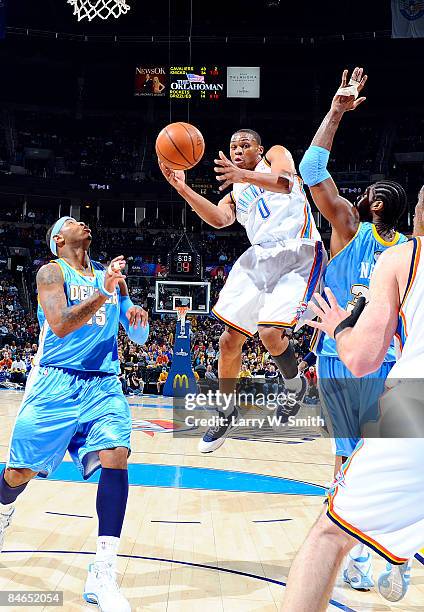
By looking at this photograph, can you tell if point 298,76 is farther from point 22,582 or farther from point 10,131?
point 22,582

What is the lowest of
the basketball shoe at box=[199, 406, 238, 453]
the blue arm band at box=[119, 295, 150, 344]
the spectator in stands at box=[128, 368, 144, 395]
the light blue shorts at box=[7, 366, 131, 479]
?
the spectator in stands at box=[128, 368, 144, 395]

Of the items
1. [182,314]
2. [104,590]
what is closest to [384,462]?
[104,590]

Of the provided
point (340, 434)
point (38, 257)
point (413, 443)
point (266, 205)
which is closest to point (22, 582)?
point (340, 434)

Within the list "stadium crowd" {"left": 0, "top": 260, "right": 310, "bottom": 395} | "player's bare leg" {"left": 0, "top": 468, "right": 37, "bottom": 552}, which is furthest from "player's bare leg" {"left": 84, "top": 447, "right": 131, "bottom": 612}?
"stadium crowd" {"left": 0, "top": 260, "right": 310, "bottom": 395}

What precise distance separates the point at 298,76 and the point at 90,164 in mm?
10296

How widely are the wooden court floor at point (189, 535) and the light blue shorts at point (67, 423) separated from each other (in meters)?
0.65

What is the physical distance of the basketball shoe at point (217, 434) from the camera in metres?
4.80

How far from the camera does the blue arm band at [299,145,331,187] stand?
11.5ft

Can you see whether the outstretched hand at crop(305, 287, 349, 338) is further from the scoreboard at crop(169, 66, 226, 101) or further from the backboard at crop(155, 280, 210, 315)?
the scoreboard at crop(169, 66, 226, 101)

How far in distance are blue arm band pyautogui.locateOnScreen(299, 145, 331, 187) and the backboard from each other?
12.9m

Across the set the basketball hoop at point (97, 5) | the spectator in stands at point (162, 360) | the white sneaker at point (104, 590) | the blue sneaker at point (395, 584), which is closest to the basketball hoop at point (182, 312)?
the spectator in stands at point (162, 360)

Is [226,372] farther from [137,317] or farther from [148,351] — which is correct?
[148,351]

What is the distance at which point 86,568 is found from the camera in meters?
3.65

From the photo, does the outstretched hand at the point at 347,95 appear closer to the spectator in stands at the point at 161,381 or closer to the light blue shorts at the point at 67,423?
the light blue shorts at the point at 67,423
